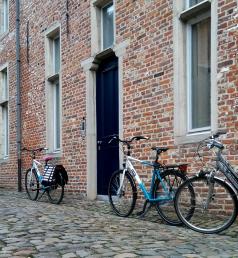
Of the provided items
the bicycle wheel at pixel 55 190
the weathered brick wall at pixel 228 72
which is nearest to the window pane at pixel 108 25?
the bicycle wheel at pixel 55 190

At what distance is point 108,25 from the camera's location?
9.63m

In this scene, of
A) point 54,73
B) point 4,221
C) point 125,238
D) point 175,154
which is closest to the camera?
point 125,238

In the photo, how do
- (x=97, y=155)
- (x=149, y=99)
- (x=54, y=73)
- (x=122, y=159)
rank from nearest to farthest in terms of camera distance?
(x=149, y=99) → (x=122, y=159) → (x=97, y=155) → (x=54, y=73)

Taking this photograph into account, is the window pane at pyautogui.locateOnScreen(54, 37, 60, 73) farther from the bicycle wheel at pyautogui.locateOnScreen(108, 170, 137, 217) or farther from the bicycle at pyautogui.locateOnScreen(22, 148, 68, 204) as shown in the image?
the bicycle wheel at pyautogui.locateOnScreen(108, 170, 137, 217)

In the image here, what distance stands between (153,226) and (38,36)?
747 cm

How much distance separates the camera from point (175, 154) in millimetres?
7277

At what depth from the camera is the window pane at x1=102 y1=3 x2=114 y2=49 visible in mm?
9509

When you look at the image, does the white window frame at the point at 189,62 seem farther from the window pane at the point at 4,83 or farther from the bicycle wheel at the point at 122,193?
the window pane at the point at 4,83

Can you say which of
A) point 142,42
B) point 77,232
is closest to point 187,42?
point 142,42

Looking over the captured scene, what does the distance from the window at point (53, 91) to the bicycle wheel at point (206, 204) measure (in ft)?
19.4

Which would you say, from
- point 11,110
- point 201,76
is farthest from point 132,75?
point 11,110

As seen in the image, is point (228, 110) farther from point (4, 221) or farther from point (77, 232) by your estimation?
point (4, 221)

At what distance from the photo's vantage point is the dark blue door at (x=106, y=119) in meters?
9.19

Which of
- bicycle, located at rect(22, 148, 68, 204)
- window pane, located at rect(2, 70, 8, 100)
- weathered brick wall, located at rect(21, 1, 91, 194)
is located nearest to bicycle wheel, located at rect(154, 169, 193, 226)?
bicycle, located at rect(22, 148, 68, 204)
